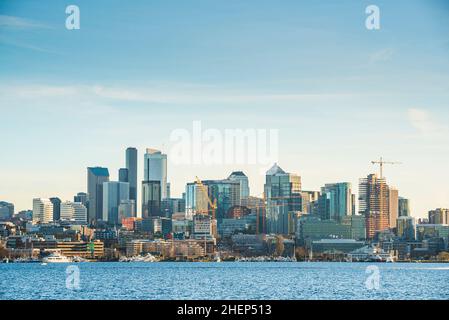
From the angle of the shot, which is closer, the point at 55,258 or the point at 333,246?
the point at 55,258

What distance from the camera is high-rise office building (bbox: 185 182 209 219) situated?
391 ft

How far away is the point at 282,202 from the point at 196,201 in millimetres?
10261

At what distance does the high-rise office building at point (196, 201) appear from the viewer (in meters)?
119

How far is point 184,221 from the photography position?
121250mm

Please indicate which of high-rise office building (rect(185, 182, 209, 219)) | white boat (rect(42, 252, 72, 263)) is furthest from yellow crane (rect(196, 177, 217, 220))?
white boat (rect(42, 252, 72, 263))

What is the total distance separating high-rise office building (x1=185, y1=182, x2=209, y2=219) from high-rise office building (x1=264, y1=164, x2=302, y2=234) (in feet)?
24.2

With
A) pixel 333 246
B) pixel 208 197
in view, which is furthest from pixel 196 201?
pixel 333 246

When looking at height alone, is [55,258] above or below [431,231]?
below

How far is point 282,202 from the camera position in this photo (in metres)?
119

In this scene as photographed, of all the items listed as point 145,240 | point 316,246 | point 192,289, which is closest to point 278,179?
point 316,246

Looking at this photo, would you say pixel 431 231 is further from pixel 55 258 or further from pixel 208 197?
pixel 55 258

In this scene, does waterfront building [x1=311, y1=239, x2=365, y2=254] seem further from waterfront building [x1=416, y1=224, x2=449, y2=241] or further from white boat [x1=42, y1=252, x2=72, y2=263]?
white boat [x1=42, y1=252, x2=72, y2=263]

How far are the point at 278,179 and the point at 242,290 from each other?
72.2 metres
